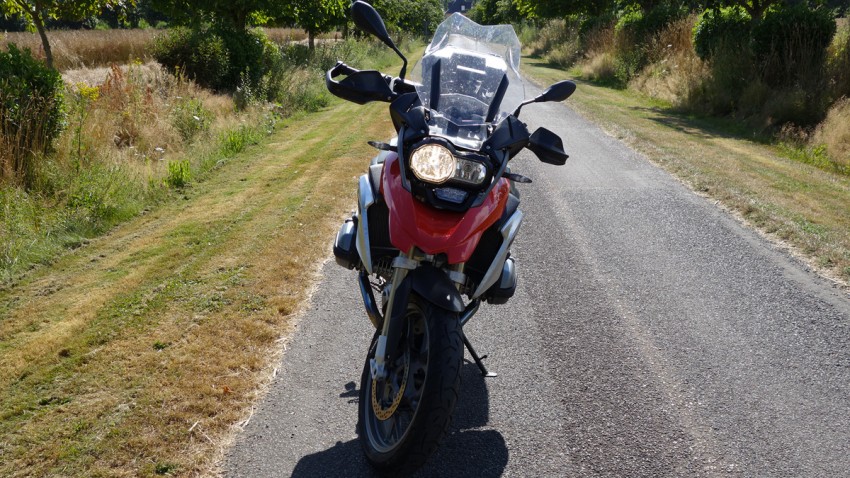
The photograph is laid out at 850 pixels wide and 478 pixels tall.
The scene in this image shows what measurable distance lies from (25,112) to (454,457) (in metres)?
6.48

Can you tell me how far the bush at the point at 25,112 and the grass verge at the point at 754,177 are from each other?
8.08 m

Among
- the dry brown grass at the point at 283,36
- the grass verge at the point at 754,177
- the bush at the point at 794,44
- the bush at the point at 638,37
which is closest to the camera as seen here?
the grass verge at the point at 754,177

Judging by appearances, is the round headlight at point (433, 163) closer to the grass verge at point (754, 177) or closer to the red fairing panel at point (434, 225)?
the red fairing panel at point (434, 225)

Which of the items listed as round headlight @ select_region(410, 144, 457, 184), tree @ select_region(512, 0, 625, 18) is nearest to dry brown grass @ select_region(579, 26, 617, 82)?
tree @ select_region(512, 0, 625, 18)

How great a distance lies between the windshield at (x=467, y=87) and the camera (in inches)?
129

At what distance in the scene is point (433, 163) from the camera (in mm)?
2891

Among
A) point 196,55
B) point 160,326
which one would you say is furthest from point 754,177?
point 196,55

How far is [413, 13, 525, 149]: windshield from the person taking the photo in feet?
10.8

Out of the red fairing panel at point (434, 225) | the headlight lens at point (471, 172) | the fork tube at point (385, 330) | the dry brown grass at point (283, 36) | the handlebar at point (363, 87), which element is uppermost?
the handlebar at point (363, 87)

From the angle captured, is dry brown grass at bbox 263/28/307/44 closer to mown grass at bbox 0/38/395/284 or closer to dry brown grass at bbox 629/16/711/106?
dry brown grass at bbox 629/16/711/106

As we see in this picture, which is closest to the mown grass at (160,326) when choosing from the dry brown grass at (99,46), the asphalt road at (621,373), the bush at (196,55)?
the asphalt road at (621,373)

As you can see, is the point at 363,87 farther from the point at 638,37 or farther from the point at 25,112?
the point at 638,37

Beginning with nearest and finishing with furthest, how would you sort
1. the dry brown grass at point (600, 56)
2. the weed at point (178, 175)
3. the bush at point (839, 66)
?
1. the weed at point (178, 175)
2. the bush at point (839, 66)
3. the dry brown grass at point (600, 56)

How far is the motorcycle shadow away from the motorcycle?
17 centimetres
